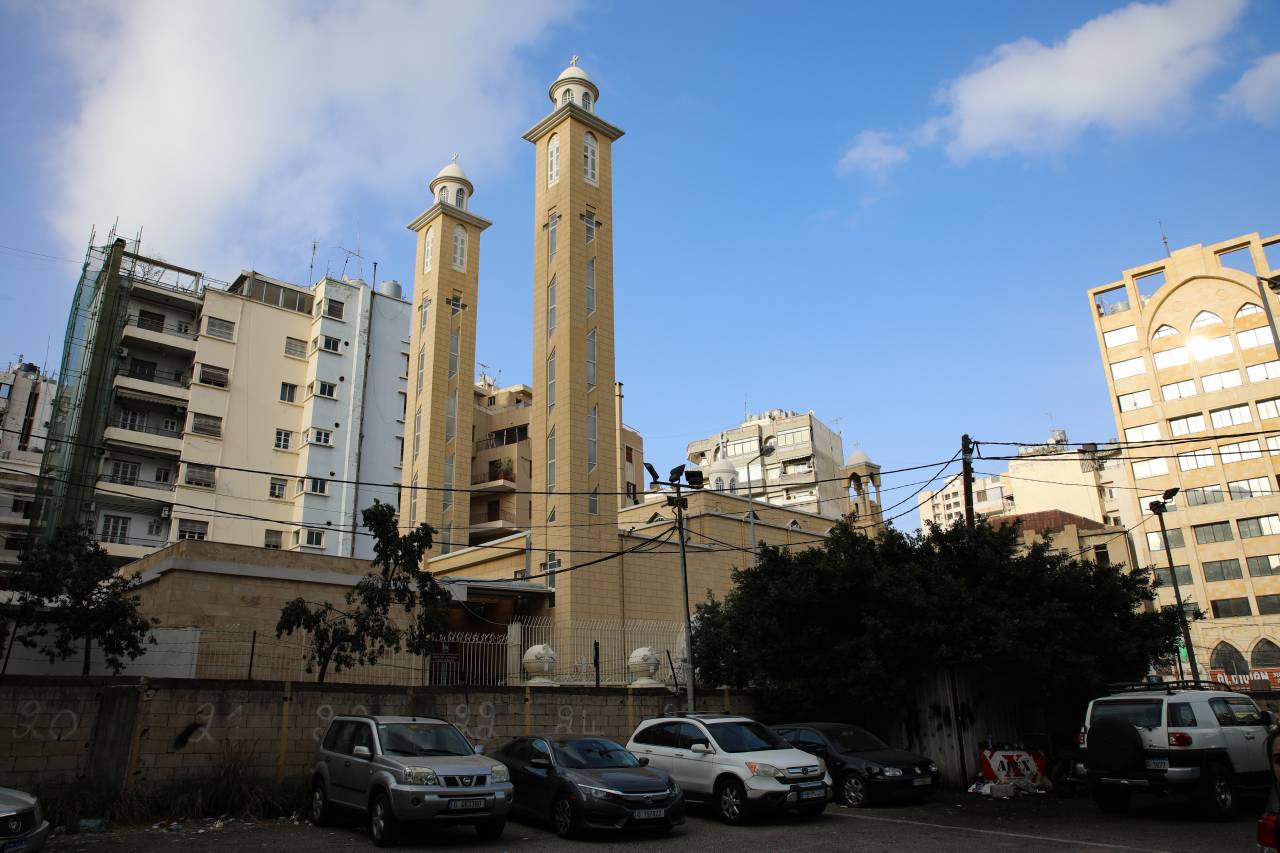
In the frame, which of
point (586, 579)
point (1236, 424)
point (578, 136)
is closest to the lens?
point (586, 579)

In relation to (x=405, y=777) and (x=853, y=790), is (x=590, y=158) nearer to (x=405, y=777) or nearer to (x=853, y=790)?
(x=853, y=790)

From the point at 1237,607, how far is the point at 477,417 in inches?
1954

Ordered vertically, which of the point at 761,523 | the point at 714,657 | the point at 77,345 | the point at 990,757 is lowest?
the point at 990,757

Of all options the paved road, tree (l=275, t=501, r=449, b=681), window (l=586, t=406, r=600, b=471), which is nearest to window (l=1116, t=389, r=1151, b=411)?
window (l=586, t=406, r=600, b=471)

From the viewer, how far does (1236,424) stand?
58000 millimetres

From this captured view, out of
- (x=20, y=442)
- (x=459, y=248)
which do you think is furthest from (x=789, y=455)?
(x=20, y=442)

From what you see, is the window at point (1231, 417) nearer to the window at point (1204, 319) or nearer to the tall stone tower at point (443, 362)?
the window at point (1204, 319)

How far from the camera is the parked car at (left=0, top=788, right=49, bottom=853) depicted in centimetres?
877

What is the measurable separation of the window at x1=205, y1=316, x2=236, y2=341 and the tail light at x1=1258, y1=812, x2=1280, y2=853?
5215 centimetres

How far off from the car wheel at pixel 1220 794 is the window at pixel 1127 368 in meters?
57.7

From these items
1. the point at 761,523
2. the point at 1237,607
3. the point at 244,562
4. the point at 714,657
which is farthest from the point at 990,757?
the point at 1237,607

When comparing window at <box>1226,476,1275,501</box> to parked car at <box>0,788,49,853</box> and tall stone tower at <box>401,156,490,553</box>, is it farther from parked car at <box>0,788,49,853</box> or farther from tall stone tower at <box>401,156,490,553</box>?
parked car at <box>0,788,49,853</box>

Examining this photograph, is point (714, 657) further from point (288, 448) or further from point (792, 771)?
point (288, 448)

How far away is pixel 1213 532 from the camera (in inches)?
2234
